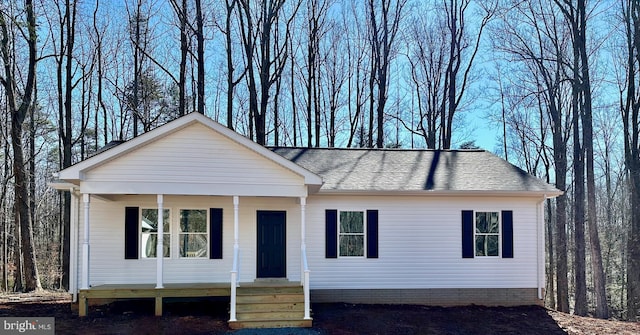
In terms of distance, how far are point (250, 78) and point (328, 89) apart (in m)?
5.58

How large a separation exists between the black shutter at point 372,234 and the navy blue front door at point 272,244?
2.14m

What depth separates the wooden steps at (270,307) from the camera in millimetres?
9883

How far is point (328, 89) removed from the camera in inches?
1003

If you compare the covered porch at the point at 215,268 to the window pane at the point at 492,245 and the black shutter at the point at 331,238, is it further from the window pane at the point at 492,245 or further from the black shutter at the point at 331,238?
the window pane at the point at 492,245

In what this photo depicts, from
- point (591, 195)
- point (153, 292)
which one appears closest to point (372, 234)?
point (153, 292)

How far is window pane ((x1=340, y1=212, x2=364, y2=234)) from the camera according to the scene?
40.6 ft

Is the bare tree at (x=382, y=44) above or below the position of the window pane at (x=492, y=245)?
above

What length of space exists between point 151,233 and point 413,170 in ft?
23.8

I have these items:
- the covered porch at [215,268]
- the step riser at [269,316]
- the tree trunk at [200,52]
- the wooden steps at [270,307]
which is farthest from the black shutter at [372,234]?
the tree trunk at [200,52]

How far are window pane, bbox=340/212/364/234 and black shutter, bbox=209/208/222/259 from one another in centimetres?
308

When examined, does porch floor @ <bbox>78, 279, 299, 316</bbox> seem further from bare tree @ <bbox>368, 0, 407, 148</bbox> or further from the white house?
bare tree @ <bbox>368, 0, 407, 148</bbox>

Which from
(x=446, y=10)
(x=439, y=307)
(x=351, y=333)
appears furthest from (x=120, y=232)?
(x=446, y=10)

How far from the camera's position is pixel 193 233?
11961 millimetres

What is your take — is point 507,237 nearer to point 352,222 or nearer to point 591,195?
point 352,222
